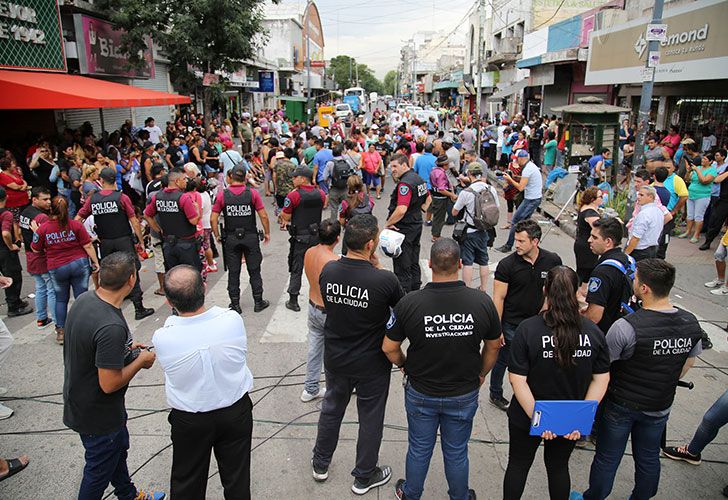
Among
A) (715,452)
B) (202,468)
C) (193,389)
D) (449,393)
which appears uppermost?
(193,389)

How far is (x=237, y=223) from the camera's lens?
685 centimetres

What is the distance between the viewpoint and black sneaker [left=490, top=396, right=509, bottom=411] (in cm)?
493

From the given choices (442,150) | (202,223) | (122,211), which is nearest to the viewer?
(122,211)

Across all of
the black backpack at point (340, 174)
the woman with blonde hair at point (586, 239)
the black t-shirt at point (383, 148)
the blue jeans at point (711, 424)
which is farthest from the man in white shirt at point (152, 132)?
the blue jeans at point (711, 424)

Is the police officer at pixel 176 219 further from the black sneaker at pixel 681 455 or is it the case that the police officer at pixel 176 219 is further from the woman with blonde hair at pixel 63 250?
the black sneaker at pixel 681 455

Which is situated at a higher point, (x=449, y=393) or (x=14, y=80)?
(x=14, y=80)

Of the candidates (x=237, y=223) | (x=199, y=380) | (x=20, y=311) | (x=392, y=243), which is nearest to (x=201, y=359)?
(x=199, y=380)

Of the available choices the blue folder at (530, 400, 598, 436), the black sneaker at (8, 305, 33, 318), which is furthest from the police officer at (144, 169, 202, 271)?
the blue folder at (530, 400, 598, 436)

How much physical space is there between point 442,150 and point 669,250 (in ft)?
16.5

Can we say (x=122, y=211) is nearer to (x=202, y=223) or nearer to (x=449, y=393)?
(x=202, y=223)

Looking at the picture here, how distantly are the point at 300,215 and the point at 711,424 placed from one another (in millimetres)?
4959

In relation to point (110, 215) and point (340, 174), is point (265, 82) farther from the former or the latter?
point (110, 215)

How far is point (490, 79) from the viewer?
130 ft

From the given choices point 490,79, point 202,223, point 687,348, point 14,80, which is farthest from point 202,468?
point 490,79
